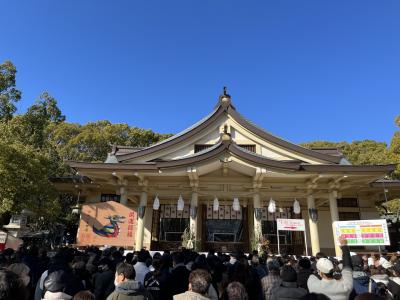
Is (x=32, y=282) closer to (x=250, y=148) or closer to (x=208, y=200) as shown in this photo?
(x=208, y=200)

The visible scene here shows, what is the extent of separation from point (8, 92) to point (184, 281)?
18730mm

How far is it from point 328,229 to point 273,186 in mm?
4422

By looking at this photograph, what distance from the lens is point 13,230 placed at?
52.1ft

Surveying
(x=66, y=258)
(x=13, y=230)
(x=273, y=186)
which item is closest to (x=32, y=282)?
(x=66, y=258)

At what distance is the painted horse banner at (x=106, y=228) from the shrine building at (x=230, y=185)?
4128 millimetres

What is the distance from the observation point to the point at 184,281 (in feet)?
14.4

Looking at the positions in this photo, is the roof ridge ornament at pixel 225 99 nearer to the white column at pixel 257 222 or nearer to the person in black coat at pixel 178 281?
the white column at pixel 257 222

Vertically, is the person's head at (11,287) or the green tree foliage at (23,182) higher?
the green tree foliage at (23,182)

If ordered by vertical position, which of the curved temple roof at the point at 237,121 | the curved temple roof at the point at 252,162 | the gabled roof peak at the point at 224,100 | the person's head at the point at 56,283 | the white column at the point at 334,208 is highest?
the gabled roof peak at the point at 224,100

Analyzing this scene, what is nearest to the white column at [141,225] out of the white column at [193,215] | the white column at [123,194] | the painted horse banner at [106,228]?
the white column at [123,194]

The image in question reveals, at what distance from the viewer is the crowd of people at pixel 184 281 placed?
304cm

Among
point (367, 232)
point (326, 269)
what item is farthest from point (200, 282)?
point (367, 232)

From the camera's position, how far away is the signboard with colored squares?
11156 mm

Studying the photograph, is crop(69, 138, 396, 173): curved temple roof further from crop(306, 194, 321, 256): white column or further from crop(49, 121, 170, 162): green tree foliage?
crop(49, 121, 170, 162): green tree foliage
